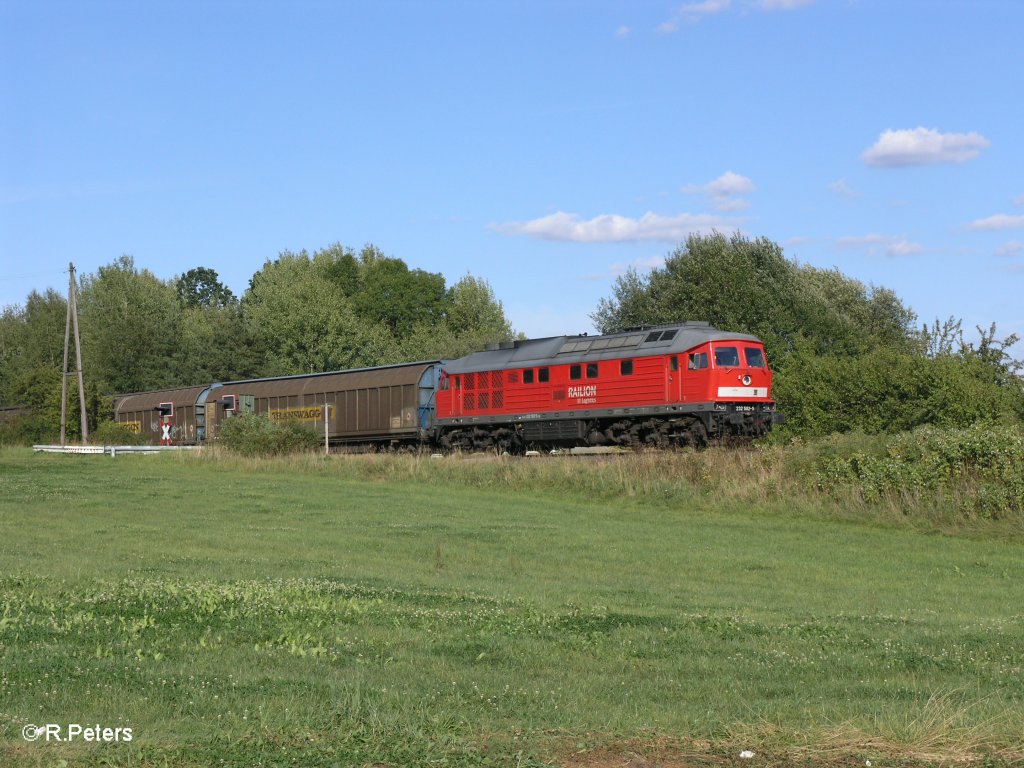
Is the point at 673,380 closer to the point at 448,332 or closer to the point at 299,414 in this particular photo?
the point at 299,414

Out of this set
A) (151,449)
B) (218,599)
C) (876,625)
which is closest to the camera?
(218,599)

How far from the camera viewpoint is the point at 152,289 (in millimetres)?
104875

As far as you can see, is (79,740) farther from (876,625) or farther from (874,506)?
(874,506)

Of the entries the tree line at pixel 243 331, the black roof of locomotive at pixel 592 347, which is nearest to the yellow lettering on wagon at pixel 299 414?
the black roof of locomotive at pixel 592 347

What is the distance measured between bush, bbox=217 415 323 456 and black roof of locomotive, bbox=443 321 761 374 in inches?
264

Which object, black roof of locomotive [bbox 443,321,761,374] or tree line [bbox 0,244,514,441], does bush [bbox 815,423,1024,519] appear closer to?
black roof of locomotive [bbox 443,321,761,374]

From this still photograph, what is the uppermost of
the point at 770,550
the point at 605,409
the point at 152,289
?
the point at 152,289

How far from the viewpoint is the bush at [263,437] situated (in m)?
44.2

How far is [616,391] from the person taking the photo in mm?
38219

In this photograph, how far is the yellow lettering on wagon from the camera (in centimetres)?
5206

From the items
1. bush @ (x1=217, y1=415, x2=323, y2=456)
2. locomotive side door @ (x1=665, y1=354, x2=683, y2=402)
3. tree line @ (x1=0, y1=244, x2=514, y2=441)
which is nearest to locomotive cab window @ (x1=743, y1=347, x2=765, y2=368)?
locomotive side door @ (x1=665, y1=354, x2=683, y2=402)

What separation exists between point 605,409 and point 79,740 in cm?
3252

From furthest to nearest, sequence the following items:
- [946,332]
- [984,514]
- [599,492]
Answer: [946,332] → [599,492] → [984,514]

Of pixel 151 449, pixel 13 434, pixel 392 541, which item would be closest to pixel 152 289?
pixel 13 434
